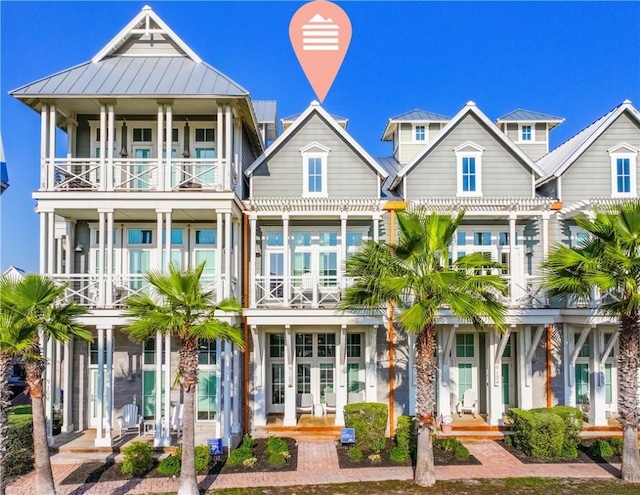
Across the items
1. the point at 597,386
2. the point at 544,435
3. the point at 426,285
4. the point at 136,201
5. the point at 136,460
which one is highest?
the point at 136,201

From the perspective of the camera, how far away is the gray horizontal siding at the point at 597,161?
1516cm

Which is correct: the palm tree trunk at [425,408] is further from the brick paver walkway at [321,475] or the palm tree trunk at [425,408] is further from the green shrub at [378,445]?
the green shrub at [378,445]

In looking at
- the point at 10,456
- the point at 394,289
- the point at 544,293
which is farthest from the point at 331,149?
the point at 10,456

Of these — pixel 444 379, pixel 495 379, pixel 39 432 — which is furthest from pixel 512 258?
pixel 39 432

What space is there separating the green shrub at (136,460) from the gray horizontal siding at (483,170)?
33.4 ft

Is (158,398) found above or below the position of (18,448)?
above

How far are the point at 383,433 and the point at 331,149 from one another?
8471 mm

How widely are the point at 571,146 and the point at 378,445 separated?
1193 centimetres

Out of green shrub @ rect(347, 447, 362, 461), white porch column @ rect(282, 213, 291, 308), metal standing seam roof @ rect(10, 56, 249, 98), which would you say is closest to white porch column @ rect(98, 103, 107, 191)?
metal standing seam roof @ rect(10, 56, 249, 98)

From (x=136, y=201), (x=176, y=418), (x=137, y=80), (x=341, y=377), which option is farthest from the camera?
(x=341, y=377)

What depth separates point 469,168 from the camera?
15.2m

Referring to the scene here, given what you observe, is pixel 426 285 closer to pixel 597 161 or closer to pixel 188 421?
pixel 188 421

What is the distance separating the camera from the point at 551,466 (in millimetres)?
11289

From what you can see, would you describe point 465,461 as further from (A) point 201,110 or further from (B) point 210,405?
(A) point 201,110
